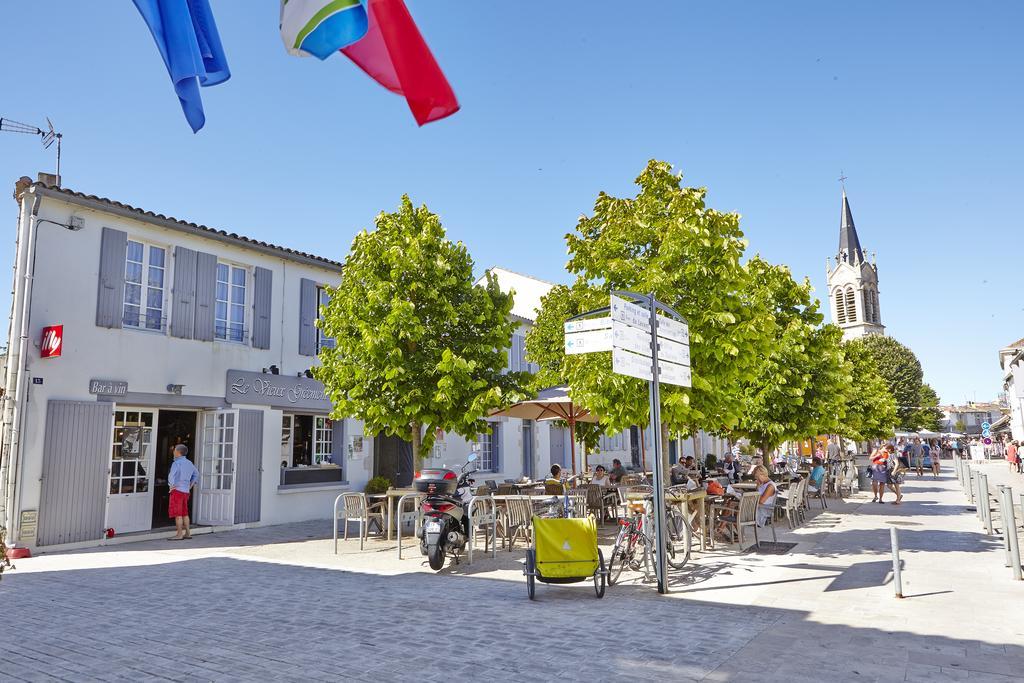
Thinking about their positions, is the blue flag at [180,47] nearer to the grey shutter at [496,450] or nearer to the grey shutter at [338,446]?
the grey shutter at [338,446]

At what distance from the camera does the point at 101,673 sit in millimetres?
4703

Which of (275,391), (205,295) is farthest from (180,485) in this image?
(205,295)

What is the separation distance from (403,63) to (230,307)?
38.5 ft

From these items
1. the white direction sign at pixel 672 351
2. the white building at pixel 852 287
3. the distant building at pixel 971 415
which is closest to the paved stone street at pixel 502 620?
the white direction sign at pixel 672 351

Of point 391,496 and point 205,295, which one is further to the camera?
point 205,295

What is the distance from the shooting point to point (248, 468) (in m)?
13.1

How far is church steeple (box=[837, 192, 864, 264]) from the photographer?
76.1 metres

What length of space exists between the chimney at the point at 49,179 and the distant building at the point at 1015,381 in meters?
31.3

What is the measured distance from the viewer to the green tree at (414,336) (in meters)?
11.0

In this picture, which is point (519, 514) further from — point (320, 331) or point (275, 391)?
point (320, 331)

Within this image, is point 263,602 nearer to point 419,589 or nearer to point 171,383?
point 419,589

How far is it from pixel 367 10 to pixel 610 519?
1207 cm

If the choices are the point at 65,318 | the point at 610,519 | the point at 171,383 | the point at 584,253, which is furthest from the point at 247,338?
the point at 610,519

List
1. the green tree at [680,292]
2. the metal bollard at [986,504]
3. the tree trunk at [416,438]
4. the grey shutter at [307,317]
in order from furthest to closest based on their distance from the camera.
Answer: the grey shutter at [307,317] → the tree trunk at [416,438] → the metal bollard at [986,504] → the green tree at [680,292]
